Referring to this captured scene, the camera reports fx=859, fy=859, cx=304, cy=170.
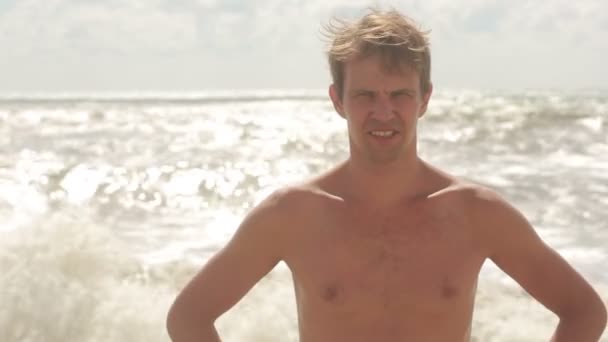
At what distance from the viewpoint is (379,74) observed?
179cm

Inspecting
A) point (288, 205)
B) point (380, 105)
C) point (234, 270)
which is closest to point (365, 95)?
point (380, 105)

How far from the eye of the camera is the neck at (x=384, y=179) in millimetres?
1896

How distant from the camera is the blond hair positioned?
179 centimetres

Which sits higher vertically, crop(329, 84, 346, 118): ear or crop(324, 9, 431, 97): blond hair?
crop(324, 9, 431, 97): blond hair

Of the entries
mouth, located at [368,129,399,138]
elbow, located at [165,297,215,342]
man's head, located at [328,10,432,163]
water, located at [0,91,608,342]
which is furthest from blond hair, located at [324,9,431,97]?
water, located at [0,91,608,342]

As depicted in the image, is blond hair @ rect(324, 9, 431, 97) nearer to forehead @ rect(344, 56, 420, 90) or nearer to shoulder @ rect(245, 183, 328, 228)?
forehead @ rect(344, 56, 420, 90)

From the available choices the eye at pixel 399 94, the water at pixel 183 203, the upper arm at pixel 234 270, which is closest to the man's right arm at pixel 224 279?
the upper arm at pixel 234 270

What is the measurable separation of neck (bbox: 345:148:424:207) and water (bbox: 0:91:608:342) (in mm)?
2760

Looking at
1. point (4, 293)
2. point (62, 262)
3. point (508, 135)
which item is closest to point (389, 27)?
point (4, 293)

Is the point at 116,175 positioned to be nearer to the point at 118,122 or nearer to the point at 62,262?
the point at 62,262

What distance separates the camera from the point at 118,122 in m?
17.0

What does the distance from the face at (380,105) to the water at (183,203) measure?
115 inches

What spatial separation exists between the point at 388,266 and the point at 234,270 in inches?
13.8

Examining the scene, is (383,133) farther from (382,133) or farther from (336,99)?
(336,99)
